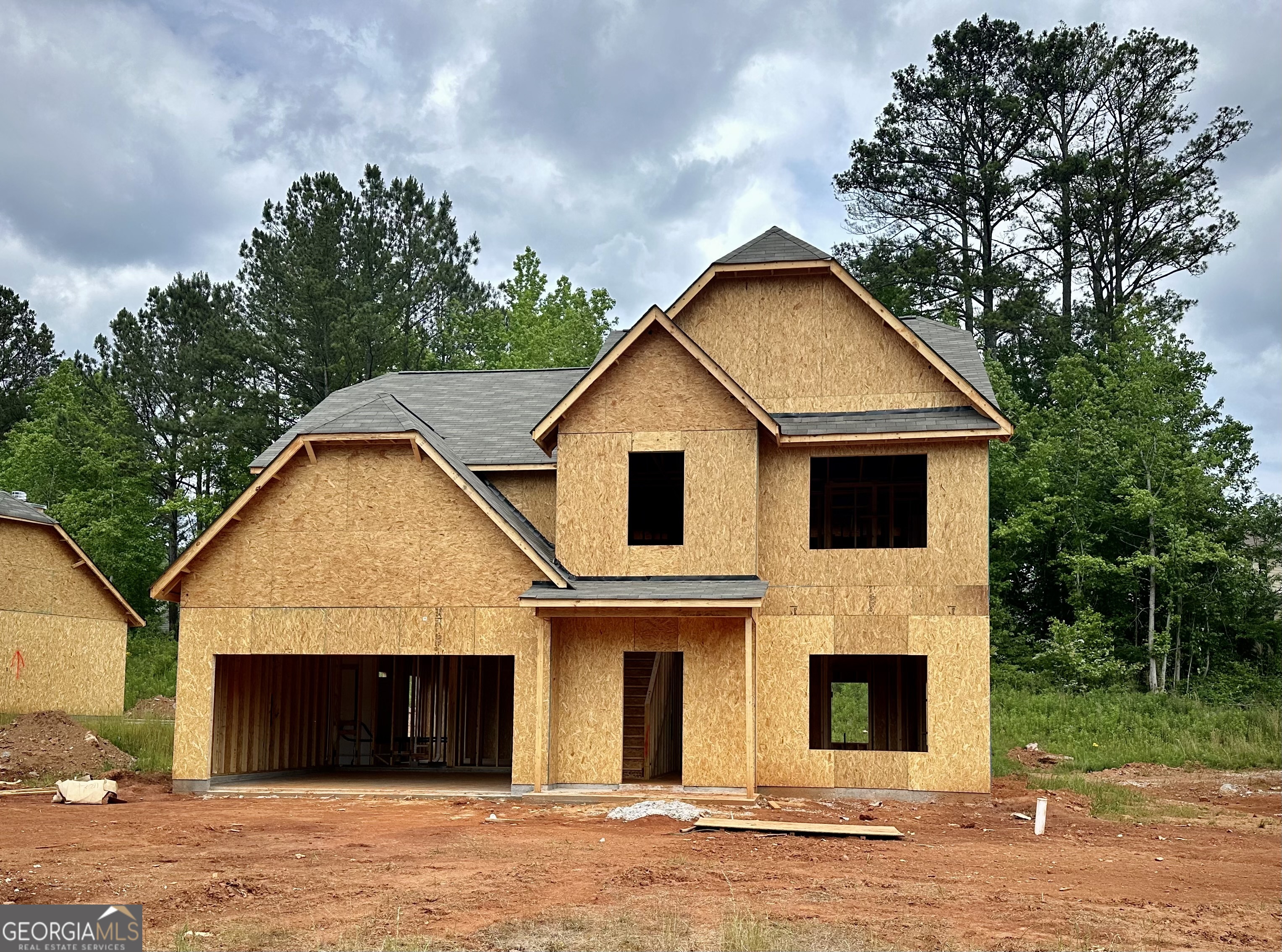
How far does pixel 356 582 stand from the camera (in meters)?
18.9

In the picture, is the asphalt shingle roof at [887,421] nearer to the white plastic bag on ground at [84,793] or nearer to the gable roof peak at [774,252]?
the gable roof peak at [774,252]

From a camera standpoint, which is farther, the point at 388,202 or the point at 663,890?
the point at 388,202

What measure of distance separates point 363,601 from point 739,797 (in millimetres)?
6369

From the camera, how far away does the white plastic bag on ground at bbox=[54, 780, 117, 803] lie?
18.1 metres

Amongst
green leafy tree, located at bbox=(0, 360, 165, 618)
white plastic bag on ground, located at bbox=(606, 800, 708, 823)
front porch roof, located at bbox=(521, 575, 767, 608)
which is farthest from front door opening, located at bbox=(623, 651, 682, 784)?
green leafy tree, located at bbox=(0, 360, 165, 618)

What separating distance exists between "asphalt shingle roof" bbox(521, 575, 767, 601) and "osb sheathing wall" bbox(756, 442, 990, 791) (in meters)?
0.99

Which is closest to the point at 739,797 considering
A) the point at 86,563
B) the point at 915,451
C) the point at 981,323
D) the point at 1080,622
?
the point at 915,451

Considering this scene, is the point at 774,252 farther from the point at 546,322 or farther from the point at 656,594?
the point at 546,322

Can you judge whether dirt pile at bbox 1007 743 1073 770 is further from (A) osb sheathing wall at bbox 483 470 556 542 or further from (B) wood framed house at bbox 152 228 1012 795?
(A) osb sheathing wall at bbox 483 470 556 542

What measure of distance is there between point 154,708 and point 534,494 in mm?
20538

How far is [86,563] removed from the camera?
108ft

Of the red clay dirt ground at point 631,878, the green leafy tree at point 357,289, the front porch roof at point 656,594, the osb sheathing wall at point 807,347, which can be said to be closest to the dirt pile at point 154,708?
the green leafy tree at point 357,289

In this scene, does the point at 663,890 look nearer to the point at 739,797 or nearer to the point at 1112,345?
the point at 739,797

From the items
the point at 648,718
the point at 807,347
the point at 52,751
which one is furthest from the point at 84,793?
the point at 807,347
